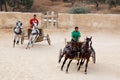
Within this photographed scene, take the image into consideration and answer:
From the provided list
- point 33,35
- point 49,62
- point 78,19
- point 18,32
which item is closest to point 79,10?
point 78,19

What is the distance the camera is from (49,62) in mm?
19562

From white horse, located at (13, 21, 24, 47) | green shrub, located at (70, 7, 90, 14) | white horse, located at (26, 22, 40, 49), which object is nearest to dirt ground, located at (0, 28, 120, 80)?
white horse, located at (26, 22, 40, 49)

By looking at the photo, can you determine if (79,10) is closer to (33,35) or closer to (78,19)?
(78,19)

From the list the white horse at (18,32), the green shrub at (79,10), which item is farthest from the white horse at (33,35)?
the green shrub at (79,10)

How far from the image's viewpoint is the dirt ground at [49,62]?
16.7 metres

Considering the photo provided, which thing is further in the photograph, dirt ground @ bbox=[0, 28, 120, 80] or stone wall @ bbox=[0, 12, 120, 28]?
stone wall @ bbox=[0, 12, 120, 28]

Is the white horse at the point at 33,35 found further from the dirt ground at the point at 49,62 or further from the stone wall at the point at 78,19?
the stone wall at the point at 78,19

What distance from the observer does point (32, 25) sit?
24.0 metres

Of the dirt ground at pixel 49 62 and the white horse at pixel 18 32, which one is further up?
the white horse at pixel 18 32

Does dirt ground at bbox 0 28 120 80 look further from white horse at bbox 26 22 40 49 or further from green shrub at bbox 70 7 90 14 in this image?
green shrub at bbox 70 7 90 14

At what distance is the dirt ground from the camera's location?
54.7 feet

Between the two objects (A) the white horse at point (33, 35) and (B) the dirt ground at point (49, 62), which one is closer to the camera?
(B) the dirt ground at point (49, 62)

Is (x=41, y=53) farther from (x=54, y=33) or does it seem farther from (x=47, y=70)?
(x=54, y=33)

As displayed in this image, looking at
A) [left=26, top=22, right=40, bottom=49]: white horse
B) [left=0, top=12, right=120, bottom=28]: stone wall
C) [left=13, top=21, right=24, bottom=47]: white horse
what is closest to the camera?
[left=26, top=22, right=40, bottom=49]: white horse
